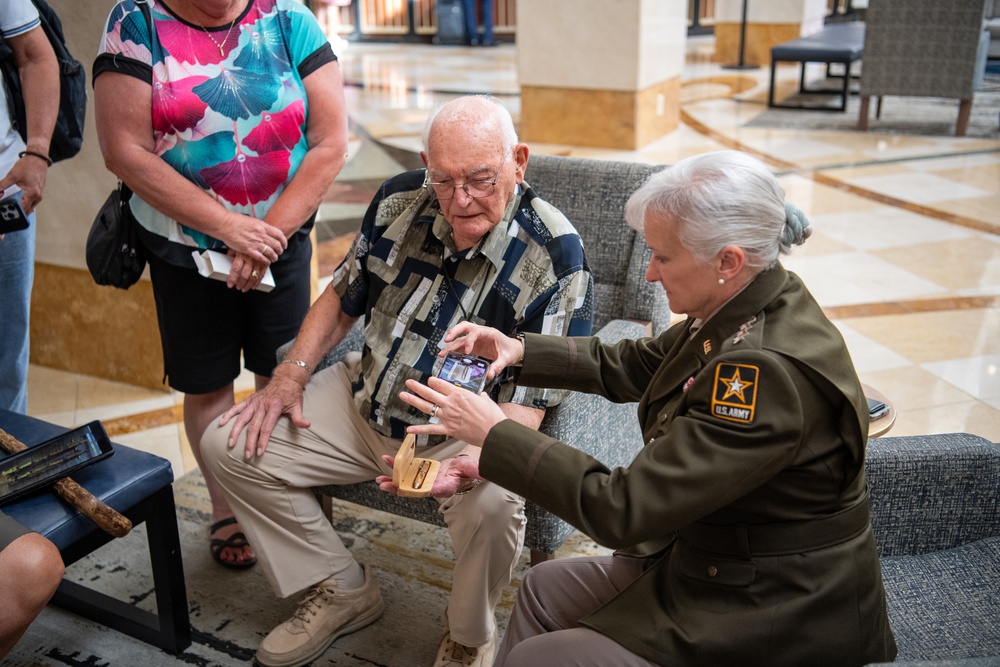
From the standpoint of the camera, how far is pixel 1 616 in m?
1.79

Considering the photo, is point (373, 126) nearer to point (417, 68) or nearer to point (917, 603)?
point (417, 68)

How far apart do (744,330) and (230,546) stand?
5.81 feet

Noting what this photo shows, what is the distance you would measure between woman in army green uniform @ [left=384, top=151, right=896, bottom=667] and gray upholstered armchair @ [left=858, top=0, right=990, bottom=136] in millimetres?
6674

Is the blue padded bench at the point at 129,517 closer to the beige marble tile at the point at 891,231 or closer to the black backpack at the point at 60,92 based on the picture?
the black backpack at the point at 60,92

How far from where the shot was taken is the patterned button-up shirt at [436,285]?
6.79 feet

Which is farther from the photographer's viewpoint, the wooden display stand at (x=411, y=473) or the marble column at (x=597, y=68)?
the marble column at (x=597, y=68)

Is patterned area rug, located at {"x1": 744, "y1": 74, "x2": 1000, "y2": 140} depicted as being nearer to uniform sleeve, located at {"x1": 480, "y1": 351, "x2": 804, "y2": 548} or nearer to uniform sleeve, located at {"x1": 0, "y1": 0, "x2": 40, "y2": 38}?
uniform sleeve, located at {"x1": 0, "y1": 0, "x2": 40, "y2": 38}

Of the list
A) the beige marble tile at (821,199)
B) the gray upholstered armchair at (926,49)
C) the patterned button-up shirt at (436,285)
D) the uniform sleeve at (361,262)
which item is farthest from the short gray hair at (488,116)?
the gray upholstered armchair at (926,49)

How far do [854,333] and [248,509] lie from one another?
110 inches

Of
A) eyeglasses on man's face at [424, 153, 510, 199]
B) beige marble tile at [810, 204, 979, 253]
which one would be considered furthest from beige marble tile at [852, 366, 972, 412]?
eyeglasses on man's face at [424, 153, 510, 199]

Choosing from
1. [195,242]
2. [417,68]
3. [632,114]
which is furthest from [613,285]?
[417,68]

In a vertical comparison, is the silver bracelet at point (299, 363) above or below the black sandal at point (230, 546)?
above

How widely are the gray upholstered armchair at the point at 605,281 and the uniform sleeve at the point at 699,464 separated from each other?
799 mm

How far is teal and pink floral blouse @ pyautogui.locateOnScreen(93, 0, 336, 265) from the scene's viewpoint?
7.41 feet
